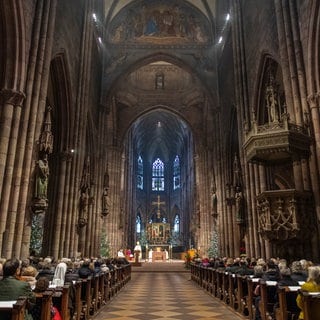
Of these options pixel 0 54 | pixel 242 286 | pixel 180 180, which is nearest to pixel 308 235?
pixel 242 286

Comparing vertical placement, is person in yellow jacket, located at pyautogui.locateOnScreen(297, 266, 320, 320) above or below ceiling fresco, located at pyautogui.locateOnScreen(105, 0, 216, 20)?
below

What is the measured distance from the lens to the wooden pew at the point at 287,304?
5.18 meters

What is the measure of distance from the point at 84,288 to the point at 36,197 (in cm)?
401

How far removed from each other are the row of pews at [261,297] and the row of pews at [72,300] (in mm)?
3076

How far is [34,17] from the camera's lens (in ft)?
37.6

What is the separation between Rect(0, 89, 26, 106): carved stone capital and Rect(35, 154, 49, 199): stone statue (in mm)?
1904

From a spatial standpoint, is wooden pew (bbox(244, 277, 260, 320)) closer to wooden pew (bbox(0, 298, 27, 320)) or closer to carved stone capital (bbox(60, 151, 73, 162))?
wooden pew (bbox(0, 298, 27, 320))

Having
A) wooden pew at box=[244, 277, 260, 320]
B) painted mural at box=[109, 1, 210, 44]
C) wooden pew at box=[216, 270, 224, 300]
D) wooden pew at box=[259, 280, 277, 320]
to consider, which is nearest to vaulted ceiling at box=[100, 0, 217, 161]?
painted mural at box=[109, 1, 210, 44]

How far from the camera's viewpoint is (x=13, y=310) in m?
3.37

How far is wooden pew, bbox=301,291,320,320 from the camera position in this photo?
4020 mm

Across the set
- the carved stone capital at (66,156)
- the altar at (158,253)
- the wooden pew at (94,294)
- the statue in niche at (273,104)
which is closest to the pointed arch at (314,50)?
the statue in niche at (273,104)

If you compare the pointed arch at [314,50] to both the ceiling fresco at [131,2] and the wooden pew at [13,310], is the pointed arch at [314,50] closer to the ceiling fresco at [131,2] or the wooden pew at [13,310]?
the wooden pew at [13,310]

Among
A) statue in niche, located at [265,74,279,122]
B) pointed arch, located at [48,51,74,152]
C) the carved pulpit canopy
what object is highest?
pointed arch, located at [48,51,74,152]

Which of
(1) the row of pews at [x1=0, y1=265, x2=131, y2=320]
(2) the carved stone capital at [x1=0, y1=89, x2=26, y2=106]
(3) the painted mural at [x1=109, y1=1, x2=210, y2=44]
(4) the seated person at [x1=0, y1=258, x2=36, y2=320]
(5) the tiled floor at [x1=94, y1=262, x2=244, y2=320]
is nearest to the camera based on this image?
(1) the row of pews at [x1=0, y1=265, x2=131, y2=320]
